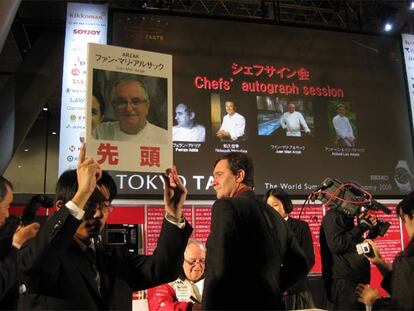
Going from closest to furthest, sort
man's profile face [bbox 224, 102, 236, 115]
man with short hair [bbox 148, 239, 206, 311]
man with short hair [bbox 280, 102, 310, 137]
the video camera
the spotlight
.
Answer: man with short hair [bbox 148, 239, 206, 311] < the video camera < man's profile face [bbox 224, 102, 236, 115] < man with short hair [bbox 280, 102, 310, 137] < the spotlight

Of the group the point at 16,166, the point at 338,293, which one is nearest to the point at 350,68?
the point at 338,293

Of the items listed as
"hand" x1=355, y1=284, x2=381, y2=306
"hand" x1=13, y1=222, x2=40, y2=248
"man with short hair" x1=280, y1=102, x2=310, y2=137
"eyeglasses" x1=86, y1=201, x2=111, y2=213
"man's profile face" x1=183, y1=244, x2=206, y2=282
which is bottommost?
"hand" x1=355, y1=284, x2=381, y2=306

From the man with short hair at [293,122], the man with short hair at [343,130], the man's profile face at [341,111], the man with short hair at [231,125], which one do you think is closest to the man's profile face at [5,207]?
the man with short hair at [231,125]

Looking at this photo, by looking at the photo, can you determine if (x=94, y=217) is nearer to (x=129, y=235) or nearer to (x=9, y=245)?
(x=9, y=245)

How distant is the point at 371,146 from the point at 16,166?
8888 millimetres

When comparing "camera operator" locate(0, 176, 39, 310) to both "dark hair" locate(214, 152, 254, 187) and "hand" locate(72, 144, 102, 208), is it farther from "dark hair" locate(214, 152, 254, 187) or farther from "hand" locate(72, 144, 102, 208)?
"dark hair" locate(214, 152, 254, 187)

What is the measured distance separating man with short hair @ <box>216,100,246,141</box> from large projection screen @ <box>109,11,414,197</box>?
A: 1 centimetres

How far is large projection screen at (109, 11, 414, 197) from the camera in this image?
487cm

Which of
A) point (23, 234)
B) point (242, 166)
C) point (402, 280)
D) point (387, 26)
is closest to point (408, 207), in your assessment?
point (402, 280)

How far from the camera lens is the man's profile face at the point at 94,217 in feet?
4.98

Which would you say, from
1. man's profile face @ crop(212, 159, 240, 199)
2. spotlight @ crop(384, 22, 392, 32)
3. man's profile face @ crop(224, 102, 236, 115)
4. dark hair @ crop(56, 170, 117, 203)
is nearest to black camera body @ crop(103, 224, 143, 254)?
man's profile face @ crop(224, 102, 236, 115)

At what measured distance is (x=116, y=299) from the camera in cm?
155

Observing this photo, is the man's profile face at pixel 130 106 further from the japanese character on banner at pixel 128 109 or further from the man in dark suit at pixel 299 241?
the man in dark suit at pixel 299 241

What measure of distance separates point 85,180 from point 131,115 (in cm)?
48
